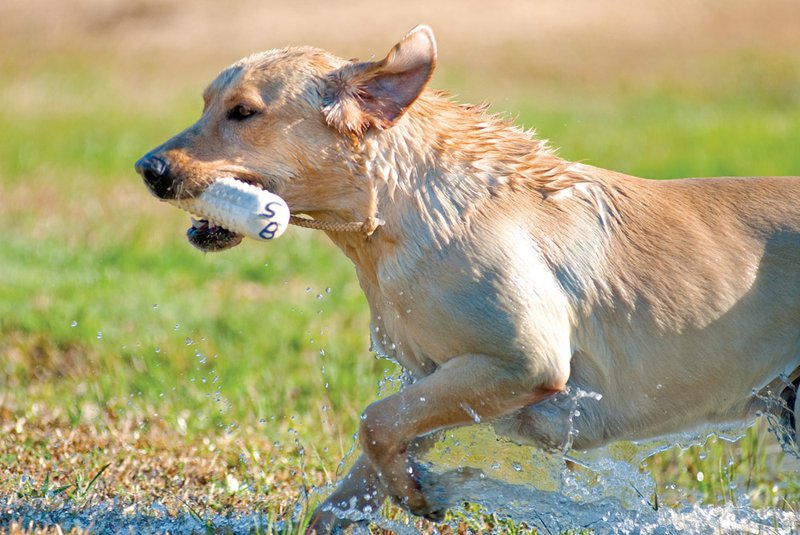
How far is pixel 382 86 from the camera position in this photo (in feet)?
14.8

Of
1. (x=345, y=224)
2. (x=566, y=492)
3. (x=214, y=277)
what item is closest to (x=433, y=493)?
(x=566, y=492)

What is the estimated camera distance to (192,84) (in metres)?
20.9

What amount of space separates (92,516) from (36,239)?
6.39 m

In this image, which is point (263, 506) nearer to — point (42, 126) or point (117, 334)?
point (117, 334)

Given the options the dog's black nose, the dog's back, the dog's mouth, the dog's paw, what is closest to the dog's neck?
the dog's back

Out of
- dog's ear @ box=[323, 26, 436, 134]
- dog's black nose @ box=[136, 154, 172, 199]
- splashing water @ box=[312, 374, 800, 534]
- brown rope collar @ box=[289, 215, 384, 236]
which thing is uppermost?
dog's ear @ box=[323, 26, 436, 134]

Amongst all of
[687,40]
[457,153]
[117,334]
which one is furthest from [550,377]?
[687,40]

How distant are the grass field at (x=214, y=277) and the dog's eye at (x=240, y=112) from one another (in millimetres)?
1443

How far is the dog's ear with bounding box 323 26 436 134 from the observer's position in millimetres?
4441

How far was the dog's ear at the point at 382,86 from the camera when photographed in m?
4.44

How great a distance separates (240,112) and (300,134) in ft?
0.77

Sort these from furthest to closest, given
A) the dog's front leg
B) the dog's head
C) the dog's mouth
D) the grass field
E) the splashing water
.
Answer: the grass field
the splashing water
the dog's mouth
the dog's head
the dog's front leg

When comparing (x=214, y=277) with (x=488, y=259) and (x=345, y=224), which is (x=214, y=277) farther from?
(x=488, y=259)

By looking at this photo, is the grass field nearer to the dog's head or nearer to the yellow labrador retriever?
the yellow labrador retriever
